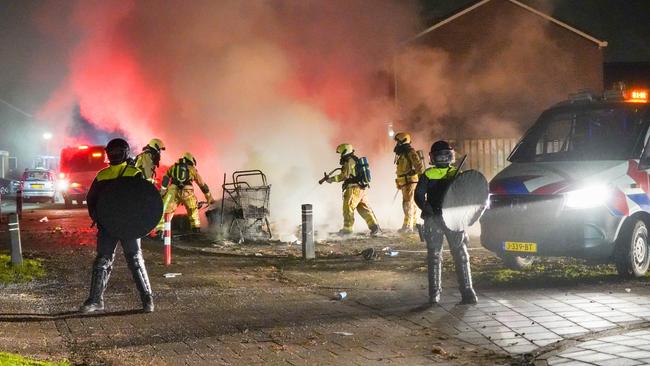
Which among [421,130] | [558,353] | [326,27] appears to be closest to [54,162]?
[421,130]

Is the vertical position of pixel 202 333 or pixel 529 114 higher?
pixel 529 114

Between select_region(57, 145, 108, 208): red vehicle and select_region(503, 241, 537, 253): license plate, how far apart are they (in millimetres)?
20215

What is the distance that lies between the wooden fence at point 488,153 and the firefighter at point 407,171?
8522 mm

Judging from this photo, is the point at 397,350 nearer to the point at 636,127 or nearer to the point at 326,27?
the point at 636,127

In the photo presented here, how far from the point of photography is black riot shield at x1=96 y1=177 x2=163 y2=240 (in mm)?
7109

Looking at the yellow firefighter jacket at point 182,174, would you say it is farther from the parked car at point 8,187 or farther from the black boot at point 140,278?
the parked car at point 8,187

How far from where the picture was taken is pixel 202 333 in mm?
6398

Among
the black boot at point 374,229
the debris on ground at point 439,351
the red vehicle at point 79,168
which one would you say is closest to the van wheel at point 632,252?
the debris on ground at point 439,351

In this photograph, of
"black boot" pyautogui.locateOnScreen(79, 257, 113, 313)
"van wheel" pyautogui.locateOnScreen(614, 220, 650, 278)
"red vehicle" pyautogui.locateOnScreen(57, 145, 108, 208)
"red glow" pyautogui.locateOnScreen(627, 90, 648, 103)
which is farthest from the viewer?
"red vehicle" pyautogui.locateOnScreen(57, 145, 108, 208)

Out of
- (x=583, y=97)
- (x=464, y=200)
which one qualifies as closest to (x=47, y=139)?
(x=583, y=97)

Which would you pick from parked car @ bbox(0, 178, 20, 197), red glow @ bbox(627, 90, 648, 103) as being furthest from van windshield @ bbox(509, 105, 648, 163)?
parked car @ bbox(0, 178, 20, 197)

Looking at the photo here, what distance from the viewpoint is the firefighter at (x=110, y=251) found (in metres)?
7.20

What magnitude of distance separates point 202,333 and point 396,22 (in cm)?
1791

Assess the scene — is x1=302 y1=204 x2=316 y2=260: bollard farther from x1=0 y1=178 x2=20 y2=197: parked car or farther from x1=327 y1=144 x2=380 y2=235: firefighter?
x1=0 y1=178 x2=20 y2=197: parked car
